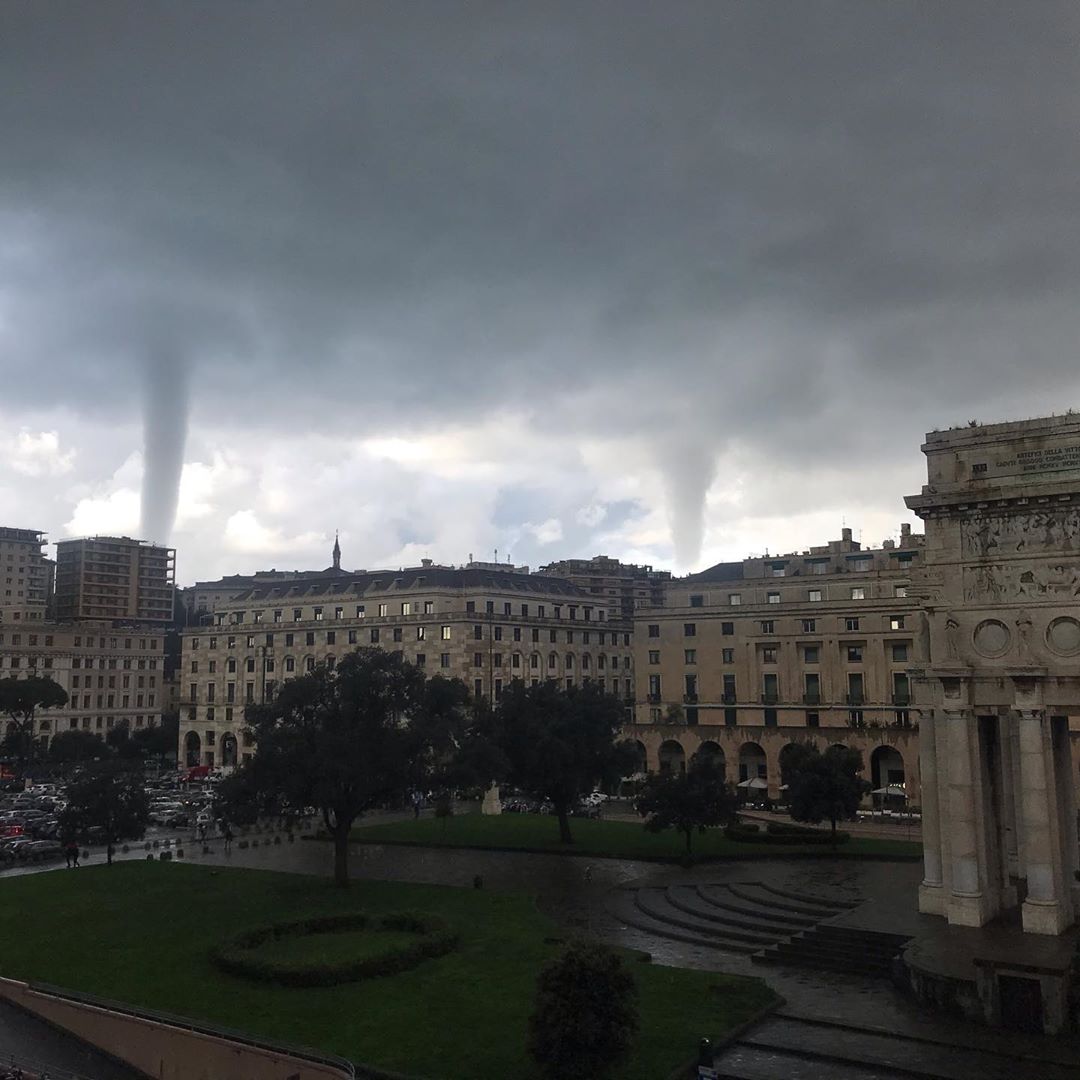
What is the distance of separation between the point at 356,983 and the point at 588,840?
32.0 meters

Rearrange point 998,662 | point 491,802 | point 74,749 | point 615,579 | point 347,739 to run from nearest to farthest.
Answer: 1. point 998,662
2. point 347,739
3. point 491,802
4. point 74,749
5. point 615,579

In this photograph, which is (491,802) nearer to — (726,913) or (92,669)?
(726,913)

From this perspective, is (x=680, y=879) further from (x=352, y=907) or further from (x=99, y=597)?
(x=99, y=597)

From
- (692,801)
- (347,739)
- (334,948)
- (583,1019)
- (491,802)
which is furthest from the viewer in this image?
(491,802)

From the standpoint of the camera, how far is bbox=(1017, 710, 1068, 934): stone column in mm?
31875

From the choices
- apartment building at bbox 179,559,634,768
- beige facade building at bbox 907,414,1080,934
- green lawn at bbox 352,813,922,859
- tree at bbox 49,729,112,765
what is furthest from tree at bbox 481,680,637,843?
tree at bbox 49,729,112,765

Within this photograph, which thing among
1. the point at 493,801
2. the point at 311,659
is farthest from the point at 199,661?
the point at 493,801

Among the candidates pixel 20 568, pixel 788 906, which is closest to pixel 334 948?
pixel 788 906

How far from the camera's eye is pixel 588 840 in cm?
6319

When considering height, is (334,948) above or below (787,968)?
above

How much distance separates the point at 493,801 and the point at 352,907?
1360 inches

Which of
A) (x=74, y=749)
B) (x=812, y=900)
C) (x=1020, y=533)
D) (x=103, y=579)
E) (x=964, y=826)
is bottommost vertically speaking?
(x=812, y=900)

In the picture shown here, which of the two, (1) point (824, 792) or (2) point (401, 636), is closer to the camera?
(1) point (824, 792)

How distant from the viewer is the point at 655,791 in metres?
54.9
